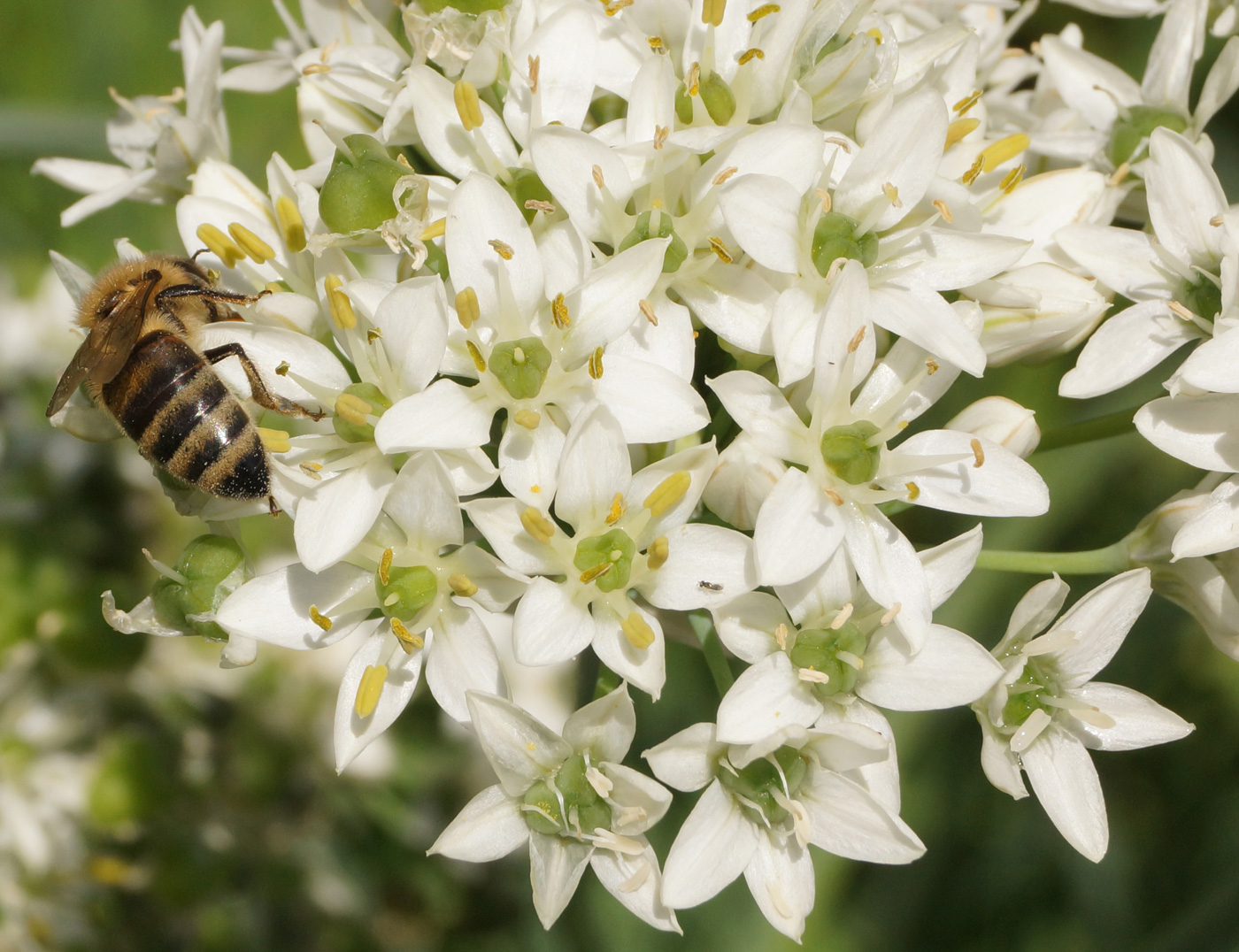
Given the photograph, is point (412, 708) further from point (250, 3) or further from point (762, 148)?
point (250, 3)

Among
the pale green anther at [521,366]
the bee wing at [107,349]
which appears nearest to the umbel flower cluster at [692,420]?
the pale green anther at [521,366]

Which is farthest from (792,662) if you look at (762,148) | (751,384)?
(762,148)

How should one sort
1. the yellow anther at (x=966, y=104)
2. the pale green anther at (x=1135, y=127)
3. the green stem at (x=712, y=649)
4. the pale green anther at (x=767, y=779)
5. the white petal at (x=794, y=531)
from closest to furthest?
the white petal at (x=794, y=531) < the pale green anther at (x=767, y=779) < the green stem at (x=712, y=649) < the yellow anther at (x=966, y=104) < the pale green anther at (x=1135, y=127)

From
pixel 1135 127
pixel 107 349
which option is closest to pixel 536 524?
pixel 107 349

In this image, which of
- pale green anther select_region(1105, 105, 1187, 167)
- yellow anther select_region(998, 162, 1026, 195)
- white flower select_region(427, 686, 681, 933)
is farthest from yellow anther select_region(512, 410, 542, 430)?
pale green anther select_region(1105, 105, 1187, 167)

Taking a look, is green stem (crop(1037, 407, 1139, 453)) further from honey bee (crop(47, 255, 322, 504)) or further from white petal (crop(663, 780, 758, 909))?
honey bee (crop(47, 255, 322, 504))

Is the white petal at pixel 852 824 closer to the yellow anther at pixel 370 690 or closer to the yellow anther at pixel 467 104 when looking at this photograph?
the yellow anther at pixel 370 690
